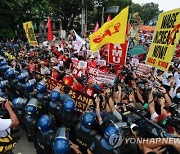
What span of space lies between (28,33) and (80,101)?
236 inches

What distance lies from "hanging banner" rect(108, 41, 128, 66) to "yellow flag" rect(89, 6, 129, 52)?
769 millimetres

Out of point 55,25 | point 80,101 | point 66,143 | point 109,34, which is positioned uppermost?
point 109,34

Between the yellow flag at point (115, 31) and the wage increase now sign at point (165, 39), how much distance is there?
92 centimetres

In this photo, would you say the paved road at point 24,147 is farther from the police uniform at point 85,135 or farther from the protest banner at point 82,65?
the protest banner at point 82,65

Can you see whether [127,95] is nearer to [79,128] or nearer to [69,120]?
[69,120]

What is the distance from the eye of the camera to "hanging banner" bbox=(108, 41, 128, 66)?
720 cm

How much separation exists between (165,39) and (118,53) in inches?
92.9

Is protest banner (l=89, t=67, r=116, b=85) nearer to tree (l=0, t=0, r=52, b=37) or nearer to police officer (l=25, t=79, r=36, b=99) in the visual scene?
police officer (l=25, t=79, r=36, b=99)

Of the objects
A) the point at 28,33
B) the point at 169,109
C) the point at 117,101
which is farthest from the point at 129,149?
the point at 28,33

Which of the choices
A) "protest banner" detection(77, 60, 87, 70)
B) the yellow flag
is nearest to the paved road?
the yellow flag

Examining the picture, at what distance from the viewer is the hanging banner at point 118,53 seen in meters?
7.20

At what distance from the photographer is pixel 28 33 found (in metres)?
10.6

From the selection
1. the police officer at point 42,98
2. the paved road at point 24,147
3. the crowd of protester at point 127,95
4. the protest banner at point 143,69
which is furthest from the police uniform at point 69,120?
the protest banner at point 143,69

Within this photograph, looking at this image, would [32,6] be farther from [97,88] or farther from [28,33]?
[97,88]
